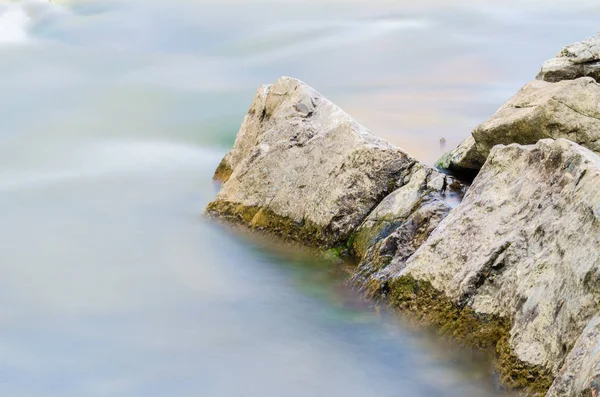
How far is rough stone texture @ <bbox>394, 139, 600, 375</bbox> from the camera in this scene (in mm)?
5023

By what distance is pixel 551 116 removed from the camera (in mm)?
7633

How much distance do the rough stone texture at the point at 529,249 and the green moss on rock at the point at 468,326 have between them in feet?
0.18

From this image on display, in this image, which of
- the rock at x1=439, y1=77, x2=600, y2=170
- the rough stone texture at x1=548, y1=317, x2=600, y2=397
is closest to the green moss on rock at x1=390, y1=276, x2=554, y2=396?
the rough stone texture at x1=548, y1=317, x2=600, y2=397

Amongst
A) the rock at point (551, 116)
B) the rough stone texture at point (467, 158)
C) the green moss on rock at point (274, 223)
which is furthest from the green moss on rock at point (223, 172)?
the rock at point (551, 116)

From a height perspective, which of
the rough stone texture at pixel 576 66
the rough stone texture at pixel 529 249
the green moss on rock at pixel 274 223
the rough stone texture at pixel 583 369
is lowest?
the rough stone texture at pixel 583 369

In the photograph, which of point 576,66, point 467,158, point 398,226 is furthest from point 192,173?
point 576,66

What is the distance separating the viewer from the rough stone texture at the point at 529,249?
5023 millimetres

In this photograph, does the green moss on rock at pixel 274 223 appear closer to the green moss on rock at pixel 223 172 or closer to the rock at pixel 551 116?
the green moss on rock at pixel 223 172

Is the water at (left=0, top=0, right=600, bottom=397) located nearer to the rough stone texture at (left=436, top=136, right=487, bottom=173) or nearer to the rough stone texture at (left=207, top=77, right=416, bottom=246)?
the rough stone texture at (left=207, top=77, right=416, bottom=246)

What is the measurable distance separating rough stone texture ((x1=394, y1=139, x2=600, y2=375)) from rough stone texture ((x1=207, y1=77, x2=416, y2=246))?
1231 millimetres

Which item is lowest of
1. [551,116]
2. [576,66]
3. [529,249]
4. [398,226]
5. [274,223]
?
[529,249]

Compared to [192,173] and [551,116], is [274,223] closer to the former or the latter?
[551,116]

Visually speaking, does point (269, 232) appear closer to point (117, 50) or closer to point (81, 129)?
point (81, 129)

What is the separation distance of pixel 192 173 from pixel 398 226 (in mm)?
4698
